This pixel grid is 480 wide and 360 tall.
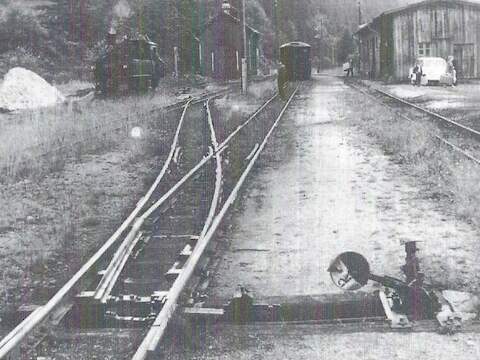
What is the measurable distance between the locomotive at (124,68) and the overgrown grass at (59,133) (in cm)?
417

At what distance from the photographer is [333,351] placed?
13.2 ft

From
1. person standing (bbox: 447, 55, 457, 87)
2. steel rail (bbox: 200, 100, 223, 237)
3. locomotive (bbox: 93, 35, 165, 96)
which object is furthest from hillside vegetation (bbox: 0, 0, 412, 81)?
steel rail (bbox: 200, 100, 223, 237)

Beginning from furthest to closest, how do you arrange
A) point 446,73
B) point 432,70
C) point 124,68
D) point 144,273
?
point 432,70, point 446,73, point 124,68, point 144,273

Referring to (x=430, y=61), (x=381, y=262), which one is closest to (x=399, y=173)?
(x=381, y=262)

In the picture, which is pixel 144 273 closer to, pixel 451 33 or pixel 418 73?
pixel 418 73

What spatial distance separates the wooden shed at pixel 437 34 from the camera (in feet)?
123

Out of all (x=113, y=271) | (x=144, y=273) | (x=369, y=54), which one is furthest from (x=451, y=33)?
(x=113, y=271)

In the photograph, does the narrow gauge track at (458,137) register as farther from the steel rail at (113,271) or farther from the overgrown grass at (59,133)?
the overgrown grass at (59,133)

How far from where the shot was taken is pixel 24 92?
24.5 meters

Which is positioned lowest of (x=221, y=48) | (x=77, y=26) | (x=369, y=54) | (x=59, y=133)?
(x=59, y=133)

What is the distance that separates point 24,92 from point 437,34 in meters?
24.7

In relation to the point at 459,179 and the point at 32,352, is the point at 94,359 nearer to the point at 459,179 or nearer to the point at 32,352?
the point at 32,352

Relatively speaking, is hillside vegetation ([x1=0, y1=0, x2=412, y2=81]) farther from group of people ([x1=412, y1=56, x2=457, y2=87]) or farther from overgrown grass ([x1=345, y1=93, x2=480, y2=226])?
overgrown grass ([x1=345, y1=93, x2=480, y2=226])

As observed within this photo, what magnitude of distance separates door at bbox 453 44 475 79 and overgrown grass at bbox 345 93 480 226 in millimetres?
21508
